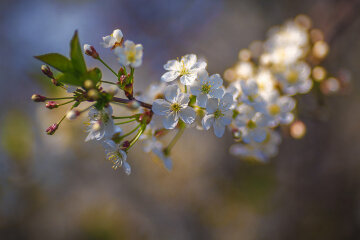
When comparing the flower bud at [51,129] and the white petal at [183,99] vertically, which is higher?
the white petal at [183,99]

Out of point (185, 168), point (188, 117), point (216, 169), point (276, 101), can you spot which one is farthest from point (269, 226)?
point (188, 117)

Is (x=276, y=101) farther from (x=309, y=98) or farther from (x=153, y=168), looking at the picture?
(x=153, y=168)

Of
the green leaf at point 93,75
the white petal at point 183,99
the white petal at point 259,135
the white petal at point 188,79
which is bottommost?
the green leaf at point 93,75

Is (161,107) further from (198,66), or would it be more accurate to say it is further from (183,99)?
(198,66)

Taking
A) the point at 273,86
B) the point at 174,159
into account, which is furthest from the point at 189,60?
the point at 174,159

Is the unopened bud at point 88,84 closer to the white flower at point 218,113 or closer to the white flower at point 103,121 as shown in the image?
the white flower at point 103,121

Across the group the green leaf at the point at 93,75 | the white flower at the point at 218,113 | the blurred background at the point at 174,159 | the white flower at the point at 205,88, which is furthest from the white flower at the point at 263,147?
the blurred background at the point at 174,159
